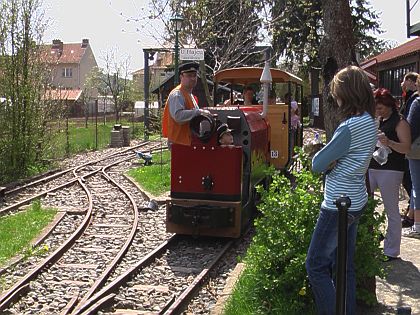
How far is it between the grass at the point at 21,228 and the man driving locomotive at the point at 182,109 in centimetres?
241

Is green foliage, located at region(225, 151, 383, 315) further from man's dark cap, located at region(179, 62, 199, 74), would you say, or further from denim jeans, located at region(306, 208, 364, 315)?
man's dark cap, located at region(179, 62, 199, 74)

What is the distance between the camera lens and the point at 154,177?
14984mm

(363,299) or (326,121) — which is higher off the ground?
(326,121)

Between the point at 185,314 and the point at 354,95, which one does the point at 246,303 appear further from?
the point at 354,95

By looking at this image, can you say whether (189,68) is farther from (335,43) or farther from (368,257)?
(368,257)

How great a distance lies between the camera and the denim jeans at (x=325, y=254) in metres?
4.04

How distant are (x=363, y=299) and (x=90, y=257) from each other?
4.03 m

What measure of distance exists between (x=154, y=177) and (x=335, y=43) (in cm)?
1019

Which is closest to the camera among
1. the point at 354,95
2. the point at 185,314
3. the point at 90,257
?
the point at 354,95

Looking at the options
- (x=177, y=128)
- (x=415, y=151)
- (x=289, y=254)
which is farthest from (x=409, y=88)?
(x=289, y=254)

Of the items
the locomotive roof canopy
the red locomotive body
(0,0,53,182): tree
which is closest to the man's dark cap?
the red locomotive body

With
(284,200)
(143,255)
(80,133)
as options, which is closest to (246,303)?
(284,200)

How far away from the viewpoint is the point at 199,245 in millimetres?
8727

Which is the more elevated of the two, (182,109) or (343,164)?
(182,109)
